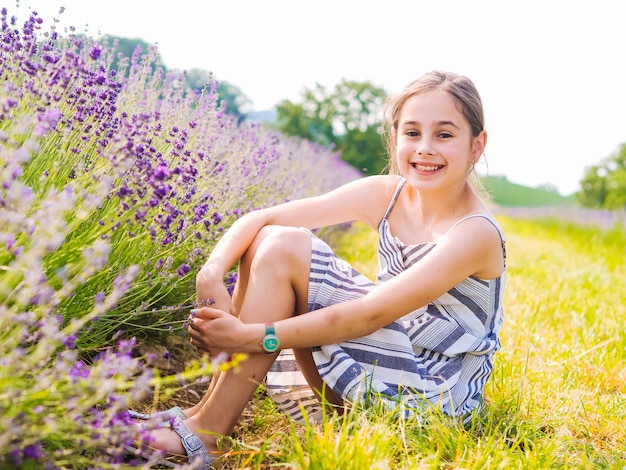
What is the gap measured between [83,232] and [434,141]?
1.14m

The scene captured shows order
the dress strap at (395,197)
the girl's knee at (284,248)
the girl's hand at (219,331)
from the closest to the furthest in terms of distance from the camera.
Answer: the girl's hand at (219,331), the girl's knee at (284,248), the dress strap at (395,197)

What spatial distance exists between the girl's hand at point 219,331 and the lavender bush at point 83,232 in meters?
0.10

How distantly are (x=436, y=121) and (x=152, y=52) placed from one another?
3.95ft

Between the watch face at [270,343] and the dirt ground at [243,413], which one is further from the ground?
the watch face at [270,343]

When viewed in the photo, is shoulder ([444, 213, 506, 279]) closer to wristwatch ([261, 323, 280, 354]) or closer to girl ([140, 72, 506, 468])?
girl ([140, 72, 506, 468])

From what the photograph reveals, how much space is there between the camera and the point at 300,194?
13.1 ft

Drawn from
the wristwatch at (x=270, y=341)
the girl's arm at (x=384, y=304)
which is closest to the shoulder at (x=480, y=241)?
the girl's arm at (x=384, y=304)

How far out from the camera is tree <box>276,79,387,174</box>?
921 inches

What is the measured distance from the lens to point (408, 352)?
1.90m

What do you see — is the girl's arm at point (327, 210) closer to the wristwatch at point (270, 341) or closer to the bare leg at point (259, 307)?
the bare leg at point (259, 307)

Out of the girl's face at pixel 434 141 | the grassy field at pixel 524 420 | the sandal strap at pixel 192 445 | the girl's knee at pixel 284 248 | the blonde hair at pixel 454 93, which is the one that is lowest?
the sandal strap at pixel 192 445

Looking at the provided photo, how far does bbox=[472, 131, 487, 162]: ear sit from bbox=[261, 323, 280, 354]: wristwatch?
39.4 inches

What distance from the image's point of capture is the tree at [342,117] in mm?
23391

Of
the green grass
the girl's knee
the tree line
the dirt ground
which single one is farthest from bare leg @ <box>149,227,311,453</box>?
the green grass
